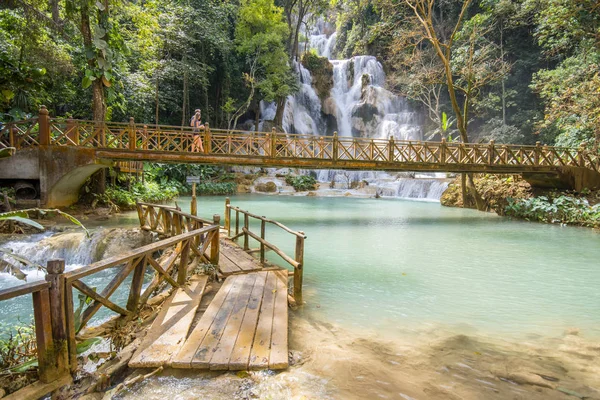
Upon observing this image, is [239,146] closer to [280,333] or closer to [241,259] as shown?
[241,259]

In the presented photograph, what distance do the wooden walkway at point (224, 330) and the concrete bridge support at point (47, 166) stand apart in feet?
27.8

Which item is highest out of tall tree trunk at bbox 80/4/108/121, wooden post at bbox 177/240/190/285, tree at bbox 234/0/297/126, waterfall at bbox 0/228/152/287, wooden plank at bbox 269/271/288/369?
tree at bbox 234/0/297/126

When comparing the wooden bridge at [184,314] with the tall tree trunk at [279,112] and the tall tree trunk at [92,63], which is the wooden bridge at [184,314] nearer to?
the tall tree trunk at [92,63]

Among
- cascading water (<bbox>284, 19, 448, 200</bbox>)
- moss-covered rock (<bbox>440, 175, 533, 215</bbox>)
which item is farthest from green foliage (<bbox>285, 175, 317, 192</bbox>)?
moss-covered rock (<bbox>440, 175, 533, 215</bbox>)

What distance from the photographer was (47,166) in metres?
11.1

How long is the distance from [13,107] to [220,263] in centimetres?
1301

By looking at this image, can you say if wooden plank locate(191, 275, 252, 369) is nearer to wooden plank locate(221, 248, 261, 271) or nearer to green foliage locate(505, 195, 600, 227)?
wooden plank locate(221, 248, 261, 271)

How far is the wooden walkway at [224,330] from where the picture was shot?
10.2 feet

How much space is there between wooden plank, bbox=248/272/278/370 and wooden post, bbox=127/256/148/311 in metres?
1.37

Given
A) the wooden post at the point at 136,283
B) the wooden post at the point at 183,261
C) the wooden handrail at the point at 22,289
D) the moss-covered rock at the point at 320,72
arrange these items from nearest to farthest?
the wooden handrail at the point at 22,289 → the wooden post at the point at 136,283 → the wooden post at the point at 183,261 → the moss-covered rock at the point at 320,72

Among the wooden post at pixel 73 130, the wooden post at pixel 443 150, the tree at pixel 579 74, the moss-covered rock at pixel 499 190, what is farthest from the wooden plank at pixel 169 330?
the moss-covered rock at pixel 499 190

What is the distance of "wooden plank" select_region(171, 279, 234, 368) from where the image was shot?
3.04 metres

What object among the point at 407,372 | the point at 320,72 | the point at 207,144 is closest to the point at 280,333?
the point at 407,372

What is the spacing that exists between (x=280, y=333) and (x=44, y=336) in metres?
2.02
